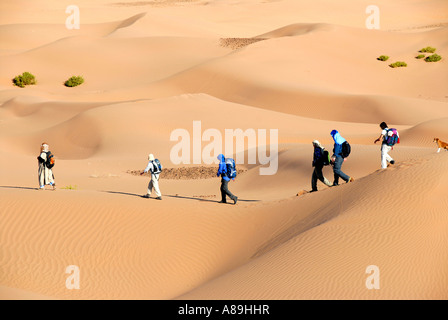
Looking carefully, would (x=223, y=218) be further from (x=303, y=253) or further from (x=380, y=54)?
(x=380, y=54)

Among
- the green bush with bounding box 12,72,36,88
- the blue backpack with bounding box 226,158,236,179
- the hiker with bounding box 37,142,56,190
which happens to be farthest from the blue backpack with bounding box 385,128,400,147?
the green bush with bounding box 12,72,36,88

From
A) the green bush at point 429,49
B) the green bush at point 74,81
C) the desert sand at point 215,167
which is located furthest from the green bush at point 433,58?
the green bush at point 74,81

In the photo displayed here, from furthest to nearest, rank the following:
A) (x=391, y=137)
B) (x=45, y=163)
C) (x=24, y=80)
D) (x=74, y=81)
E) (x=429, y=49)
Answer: (x=429, y=49) < (x=74, y=81) < (x=24, y=80) < (x=391, y=137) < (x=45, y=163)

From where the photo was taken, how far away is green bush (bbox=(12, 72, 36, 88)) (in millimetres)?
49875

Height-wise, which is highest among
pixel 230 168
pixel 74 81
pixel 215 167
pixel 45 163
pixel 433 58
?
pixel 433 58

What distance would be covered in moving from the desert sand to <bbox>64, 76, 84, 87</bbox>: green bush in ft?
2.59

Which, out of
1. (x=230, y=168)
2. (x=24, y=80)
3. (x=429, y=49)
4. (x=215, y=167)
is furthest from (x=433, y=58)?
(x=230, y=168)

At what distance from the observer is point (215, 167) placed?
26562 mm

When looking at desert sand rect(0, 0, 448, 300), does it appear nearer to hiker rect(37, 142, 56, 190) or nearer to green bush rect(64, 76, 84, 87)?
hiker rect(37, 142, 56, 190)

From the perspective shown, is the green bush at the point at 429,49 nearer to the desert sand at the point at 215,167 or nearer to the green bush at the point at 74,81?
the desert sand at the point at 215,167

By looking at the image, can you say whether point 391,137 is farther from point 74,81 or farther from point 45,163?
point 74,81

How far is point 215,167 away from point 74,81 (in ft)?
88.8

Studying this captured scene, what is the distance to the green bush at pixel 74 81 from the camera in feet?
164

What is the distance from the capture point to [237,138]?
1223 inches
